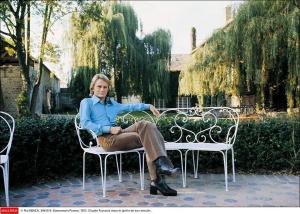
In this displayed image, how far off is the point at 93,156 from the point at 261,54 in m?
5.61

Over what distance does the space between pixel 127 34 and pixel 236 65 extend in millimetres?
7502

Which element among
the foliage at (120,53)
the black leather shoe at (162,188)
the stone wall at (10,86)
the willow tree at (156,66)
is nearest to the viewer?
the black leather shoe at (162,188)

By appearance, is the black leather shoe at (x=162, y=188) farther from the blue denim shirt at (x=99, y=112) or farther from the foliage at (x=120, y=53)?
the foliage at (x=120, y=53)

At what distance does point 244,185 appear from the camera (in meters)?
3.31

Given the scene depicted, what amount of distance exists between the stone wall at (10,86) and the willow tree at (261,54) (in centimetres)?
844

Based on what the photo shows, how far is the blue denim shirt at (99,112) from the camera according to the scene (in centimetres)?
285

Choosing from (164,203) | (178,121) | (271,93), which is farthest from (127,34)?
(164,203)

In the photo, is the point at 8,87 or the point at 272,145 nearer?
the point at 272,145

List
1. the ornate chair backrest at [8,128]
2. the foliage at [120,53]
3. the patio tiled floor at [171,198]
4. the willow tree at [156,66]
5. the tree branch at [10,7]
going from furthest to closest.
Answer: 1. the willow tree at [156,66]
2. the foliage at [120,53]
3. the tree branch at [10,7]
4. the patio tiled floor at [171,198]
5. the ornate chair backrest at [8,128]

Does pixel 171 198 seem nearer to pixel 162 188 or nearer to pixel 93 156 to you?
pixel 162 188

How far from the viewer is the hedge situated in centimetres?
334

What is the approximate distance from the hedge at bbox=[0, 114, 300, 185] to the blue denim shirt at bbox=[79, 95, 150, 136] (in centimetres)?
69

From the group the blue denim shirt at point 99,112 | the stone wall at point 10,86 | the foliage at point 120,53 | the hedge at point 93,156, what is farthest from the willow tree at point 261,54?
the stone wall at point 10,86

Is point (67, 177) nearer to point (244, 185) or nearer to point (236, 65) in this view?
point (244, 185)
